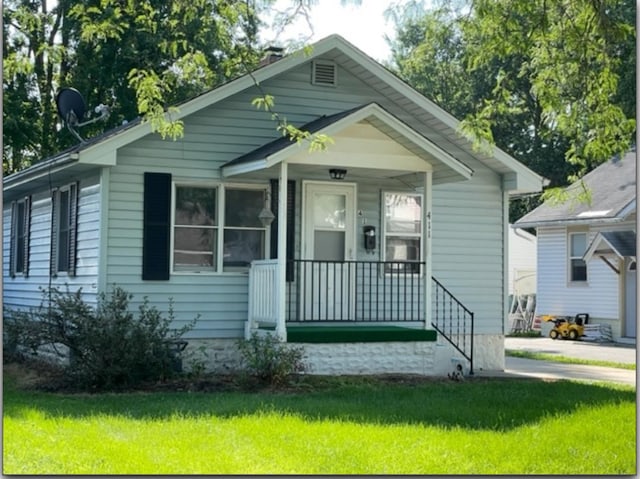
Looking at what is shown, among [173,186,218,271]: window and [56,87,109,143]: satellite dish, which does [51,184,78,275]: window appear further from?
[173,186,218,271]: window

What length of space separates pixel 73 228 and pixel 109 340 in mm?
3051

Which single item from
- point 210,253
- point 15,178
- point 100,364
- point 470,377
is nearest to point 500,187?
point 470,377

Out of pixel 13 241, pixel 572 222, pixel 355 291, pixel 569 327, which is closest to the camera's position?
pixel 355 291

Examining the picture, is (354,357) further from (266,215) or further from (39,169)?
(39,169)

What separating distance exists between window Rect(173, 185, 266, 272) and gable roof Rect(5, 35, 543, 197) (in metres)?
1.33

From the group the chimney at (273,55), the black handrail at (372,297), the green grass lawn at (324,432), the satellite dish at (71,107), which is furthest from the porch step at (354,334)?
the satellite dish at (71,107)

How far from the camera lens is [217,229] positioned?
13461 millimetres

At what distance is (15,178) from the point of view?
15914mm

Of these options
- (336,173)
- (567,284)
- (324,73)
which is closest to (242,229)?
(336,173)

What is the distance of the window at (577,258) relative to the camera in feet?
81.4

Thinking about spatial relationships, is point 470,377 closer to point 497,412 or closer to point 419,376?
point 419,376

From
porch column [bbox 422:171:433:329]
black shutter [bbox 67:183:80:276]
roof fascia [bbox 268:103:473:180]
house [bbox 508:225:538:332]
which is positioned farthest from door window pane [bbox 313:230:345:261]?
house [bbox 508:225:538:332]

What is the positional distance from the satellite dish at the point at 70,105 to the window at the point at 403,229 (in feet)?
17.9

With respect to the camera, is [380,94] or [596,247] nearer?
[380,94]
